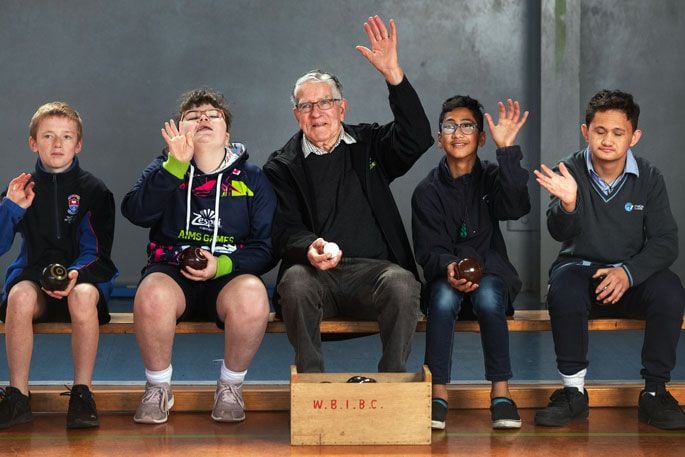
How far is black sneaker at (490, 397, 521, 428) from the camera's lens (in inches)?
155

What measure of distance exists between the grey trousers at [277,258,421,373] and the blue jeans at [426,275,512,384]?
0.30ft

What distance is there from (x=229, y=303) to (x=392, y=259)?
0.72 meters

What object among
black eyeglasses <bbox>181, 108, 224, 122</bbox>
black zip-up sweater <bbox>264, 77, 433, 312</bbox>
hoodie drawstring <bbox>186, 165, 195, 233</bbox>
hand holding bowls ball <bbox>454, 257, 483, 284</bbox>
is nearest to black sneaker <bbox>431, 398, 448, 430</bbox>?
hand holding bowls ball <bbox>454, 257, 483, 284</bbox>

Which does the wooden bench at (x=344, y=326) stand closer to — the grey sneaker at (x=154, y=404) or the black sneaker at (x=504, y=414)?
the grey sneaker at (x=154, y=404)

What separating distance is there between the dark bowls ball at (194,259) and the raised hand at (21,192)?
2.31 ft

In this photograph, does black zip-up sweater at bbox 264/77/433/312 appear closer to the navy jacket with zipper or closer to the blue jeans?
the blue jeans

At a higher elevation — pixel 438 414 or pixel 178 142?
pixel 178 142

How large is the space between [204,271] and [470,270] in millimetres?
1025

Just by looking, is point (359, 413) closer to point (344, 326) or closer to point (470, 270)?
point (344, 326)

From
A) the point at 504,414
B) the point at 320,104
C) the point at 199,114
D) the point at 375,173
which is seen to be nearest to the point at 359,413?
the point at 504,414

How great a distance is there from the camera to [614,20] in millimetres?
8398

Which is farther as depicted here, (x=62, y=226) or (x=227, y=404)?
(x=62, y=226)

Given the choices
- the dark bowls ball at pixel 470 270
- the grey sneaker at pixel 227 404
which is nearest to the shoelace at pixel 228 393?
the grey sneaker at pixel 227 404

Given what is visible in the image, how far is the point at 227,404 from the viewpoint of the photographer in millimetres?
4070
